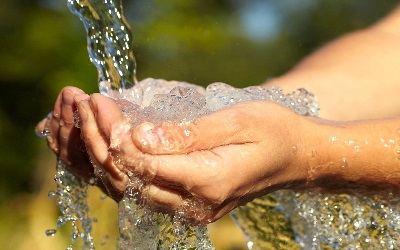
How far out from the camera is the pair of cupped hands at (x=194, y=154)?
3.71ft

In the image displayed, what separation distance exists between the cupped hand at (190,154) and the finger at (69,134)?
0.13 meters

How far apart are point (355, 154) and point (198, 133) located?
375 millimetres

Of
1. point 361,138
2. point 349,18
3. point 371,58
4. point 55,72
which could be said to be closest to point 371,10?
point 349,18

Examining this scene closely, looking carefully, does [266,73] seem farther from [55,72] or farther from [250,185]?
[250,185]

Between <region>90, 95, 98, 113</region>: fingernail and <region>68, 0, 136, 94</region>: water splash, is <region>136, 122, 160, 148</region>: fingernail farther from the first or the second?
<region>68, 0, 136, 94</region>: water splash

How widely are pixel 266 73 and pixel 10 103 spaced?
108 inches

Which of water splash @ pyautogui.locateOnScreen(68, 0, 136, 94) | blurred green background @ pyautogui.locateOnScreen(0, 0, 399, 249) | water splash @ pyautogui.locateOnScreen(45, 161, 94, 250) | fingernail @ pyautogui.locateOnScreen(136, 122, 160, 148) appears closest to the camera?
fingernail @ pyautogui.locateOnScreen(136, 122, 160, 148)

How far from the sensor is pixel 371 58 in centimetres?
200

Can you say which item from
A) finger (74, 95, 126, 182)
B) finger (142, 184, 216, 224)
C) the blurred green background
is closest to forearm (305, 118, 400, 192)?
finger (142, 184, 216, 224)

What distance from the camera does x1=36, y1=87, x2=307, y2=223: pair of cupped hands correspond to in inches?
44.5

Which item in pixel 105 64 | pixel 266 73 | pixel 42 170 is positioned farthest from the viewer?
pixel 266 73

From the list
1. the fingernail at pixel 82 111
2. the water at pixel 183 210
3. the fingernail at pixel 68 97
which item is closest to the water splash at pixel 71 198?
the water at pixel 183 210

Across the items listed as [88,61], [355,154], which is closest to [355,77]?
[355,154]

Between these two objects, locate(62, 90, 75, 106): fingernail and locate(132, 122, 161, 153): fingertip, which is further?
locate(62, 90, 75, 106): fingernail
